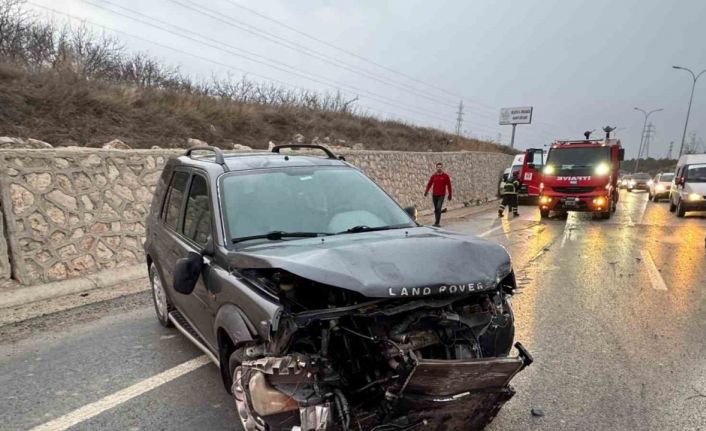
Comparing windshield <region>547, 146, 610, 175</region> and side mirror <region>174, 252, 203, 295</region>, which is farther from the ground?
windshield <region>547, 146, 610, 175</region>

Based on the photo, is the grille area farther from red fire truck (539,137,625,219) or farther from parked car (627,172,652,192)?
parked car (627,172,652,192)

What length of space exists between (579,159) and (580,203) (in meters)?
1.77

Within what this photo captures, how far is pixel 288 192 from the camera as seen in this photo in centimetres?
375

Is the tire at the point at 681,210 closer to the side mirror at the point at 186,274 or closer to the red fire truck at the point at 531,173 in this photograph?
the red fire truck at the point at 531,173

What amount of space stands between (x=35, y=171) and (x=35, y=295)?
1.65 m

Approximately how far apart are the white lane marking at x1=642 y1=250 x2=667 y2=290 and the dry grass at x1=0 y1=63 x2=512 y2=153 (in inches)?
465

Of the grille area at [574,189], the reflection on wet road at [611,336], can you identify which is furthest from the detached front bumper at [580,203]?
the reflection on wet road at [611,336]

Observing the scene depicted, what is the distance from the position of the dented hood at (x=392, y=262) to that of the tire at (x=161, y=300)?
2067mm

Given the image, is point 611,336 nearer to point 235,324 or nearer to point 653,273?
point 653,273

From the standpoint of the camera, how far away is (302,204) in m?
3.70

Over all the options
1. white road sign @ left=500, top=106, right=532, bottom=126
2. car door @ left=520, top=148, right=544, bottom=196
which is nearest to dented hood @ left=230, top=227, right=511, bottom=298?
car door @ left=520, top=148, right=544, bottom=196

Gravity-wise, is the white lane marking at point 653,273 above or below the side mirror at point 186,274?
below

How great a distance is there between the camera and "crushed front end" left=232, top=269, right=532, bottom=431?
2.34 m

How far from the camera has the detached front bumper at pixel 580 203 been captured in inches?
611
